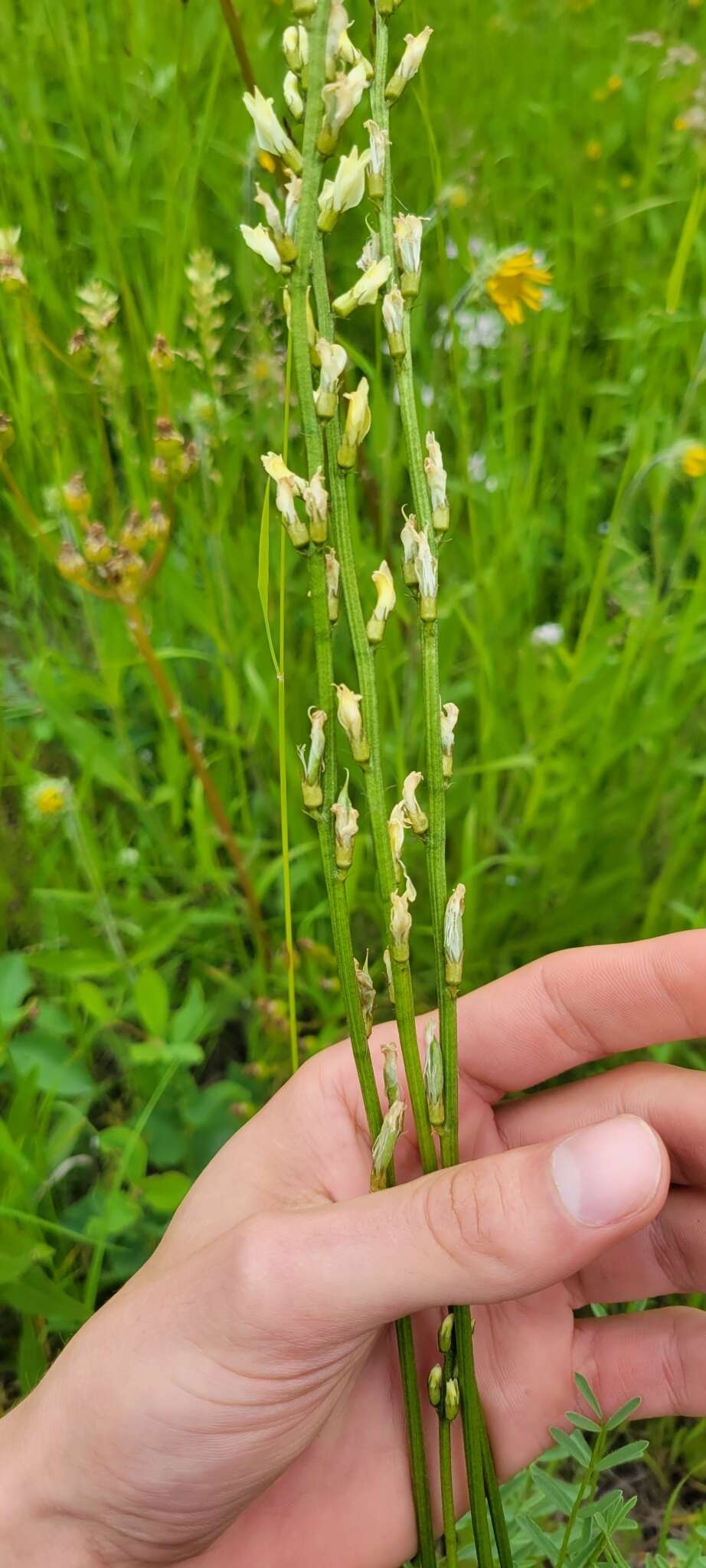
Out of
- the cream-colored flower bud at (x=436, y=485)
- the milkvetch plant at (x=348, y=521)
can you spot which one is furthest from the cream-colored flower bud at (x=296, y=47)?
the cream-colored flower bud at (x=436, y=485)

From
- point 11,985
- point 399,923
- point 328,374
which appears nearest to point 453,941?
point 399,923

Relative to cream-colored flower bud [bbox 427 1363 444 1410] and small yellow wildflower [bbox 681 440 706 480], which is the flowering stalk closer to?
cream-colored flower bud [bbox 427 1363 444 1410]

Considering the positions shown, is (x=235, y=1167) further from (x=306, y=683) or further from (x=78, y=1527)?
(x=306, y=683)

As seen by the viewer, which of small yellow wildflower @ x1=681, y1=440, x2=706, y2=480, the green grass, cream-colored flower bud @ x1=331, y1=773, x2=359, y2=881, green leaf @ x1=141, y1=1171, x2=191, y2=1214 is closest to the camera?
cream-colored flower bud @ x1=331, y1=773, x2=359, y2=881

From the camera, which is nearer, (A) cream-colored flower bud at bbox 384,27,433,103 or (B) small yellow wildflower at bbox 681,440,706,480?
(A) cream-colored flower bud at bbox 384,27,433,103

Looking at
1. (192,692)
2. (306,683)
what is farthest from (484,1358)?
(192,692)

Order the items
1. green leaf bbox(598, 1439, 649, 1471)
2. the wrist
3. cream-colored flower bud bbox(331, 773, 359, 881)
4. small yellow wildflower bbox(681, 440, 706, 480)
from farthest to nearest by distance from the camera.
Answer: small yellow wildflower bbox(681, 440, 706, 480)
the wrist
green leaf bbox(598, 1439, 649, 1471)
cream-colored flower bud bbox(331, 773, 359, 881)

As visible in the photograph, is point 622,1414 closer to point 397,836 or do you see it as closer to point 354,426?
point 397,836

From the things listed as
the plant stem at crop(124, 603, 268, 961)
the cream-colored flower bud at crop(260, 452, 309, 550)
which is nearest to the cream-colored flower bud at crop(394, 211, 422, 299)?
the cream-colored flower bud at crop(260, 452, 309, 550)
